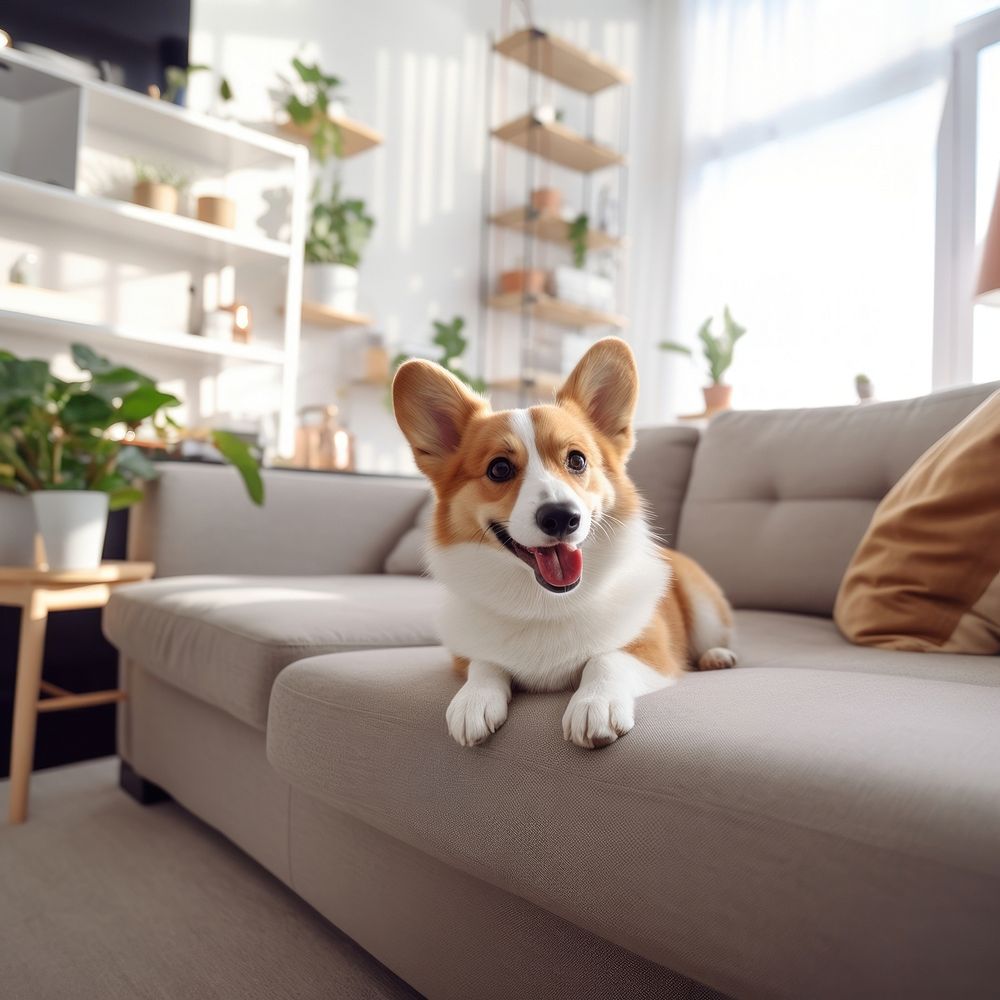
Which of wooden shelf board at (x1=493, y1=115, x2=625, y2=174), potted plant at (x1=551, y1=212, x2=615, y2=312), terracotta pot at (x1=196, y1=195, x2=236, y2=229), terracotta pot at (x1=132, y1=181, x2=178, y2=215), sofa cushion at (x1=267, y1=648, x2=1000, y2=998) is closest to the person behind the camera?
sofa cushion at (x1=267, y1=648, x2=1000, y2=998)

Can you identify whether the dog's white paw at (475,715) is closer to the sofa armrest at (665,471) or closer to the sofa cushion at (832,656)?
the sofa cushion at (832,656)

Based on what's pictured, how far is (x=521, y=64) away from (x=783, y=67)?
1343 mm

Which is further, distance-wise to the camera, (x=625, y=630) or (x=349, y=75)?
(x=349, y=75)

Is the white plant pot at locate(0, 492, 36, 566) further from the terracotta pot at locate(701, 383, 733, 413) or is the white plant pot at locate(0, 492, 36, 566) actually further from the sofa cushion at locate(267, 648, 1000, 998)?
the terracotta pot at locate(701, 383, 733, 413)

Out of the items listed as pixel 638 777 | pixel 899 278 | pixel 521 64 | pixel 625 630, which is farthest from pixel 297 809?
pixel 521 64

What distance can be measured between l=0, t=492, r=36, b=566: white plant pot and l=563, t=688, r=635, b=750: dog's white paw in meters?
1.67

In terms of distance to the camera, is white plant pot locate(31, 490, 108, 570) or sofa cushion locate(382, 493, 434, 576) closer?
white plant pot locate(31, 490, 108, 570)

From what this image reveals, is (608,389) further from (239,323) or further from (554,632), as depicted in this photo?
(239,323)

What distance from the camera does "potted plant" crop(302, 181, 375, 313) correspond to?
3.43 m

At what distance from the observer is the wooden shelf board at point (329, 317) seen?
3371 mm

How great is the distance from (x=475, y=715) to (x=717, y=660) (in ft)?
1.70

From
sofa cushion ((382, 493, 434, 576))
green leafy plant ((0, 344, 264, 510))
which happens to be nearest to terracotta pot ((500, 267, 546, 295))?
sofa cushion ((382, 493, 434, 576))

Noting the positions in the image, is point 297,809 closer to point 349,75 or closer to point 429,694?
point 429,694

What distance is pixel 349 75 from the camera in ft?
12.1
